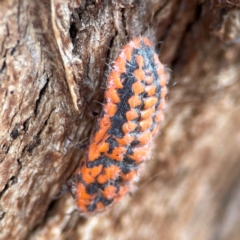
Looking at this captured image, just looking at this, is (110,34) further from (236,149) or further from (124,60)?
(236,149)

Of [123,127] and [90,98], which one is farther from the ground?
[90,98]

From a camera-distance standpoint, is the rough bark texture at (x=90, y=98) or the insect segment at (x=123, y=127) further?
the insect segment at (x=123, y=127)

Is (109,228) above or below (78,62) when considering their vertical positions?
below

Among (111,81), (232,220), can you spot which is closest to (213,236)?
(232,220)
